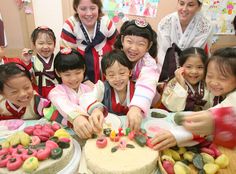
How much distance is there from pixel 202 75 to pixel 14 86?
94 centimetres

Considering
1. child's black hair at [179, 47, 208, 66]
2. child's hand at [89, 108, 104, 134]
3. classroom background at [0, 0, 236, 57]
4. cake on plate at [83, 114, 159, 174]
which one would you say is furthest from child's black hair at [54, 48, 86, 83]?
classroom background at [0, 0, 236, 57]

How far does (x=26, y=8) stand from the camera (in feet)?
8.46

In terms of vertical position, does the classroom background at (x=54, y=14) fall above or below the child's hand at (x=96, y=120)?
above

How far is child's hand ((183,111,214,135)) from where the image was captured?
1.90 feet

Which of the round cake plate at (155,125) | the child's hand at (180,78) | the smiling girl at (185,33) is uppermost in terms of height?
the smiling girl at (185,33)

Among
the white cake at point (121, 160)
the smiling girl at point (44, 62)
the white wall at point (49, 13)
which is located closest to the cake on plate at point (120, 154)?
the white cake at point (121, 160)

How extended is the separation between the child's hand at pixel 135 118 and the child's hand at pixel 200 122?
0.84 ft

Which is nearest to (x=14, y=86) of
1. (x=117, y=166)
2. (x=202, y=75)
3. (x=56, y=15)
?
(x=117, y=166)

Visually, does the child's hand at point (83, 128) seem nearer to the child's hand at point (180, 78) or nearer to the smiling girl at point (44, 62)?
the child's hand at point (180, 78)

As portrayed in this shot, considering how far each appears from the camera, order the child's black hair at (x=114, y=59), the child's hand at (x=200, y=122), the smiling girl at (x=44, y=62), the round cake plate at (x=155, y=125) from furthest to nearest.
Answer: the smiling girl at (x=44, y=62) → the child's black hair at (x=114, y=59) → the round cake plate at (x=155, y=125) → the child's hand at (x=200, y=122)

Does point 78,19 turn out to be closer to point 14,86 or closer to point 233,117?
point 14,86

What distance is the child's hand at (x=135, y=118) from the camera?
837 mm

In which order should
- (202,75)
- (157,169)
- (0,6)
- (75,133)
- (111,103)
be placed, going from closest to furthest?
(157,169), (75,133), (111,103), (202,75), (0,6)

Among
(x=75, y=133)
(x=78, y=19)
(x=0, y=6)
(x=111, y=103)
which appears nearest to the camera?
(x=75, y=133)
